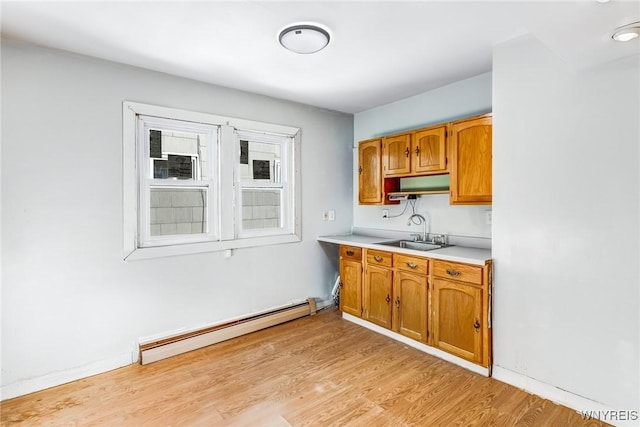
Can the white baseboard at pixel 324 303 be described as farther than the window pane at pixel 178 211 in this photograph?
Yes

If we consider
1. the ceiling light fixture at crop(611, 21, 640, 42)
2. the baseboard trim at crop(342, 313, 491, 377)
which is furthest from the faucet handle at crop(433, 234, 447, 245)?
the ceiling light fixture at crop(611, 21, 640, 42)

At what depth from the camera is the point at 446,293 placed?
263cm

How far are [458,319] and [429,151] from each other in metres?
1.50

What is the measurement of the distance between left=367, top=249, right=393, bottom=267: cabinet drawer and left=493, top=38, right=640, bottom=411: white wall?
3.12 ft

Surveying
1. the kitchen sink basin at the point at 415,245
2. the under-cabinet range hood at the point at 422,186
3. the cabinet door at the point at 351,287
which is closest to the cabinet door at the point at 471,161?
the under-cabinet range hood at the point at 422,186

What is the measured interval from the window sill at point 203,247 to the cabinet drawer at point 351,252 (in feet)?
1.78

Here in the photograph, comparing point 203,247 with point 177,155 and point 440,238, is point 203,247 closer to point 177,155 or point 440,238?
point 177,155

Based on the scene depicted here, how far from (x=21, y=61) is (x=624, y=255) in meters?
4.11

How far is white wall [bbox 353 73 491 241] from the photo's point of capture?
300 centimetres

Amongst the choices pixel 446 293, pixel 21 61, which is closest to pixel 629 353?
pixel 446 293

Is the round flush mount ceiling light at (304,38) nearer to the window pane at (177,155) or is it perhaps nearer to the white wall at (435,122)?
the window pane at (177,155)

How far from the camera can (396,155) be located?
336 centimetres

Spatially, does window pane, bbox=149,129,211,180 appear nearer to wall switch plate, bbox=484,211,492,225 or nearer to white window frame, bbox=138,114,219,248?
white window frame, bbox=138,114,219,248

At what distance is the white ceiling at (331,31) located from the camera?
1.67 meters
